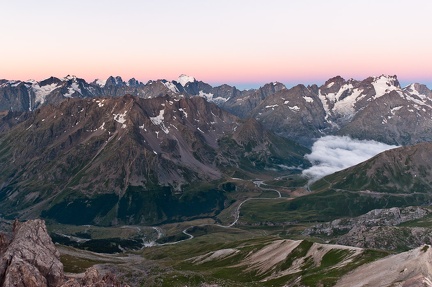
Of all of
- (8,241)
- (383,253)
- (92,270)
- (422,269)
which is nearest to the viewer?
(92,270)

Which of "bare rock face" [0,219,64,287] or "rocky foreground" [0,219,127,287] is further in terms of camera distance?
"bare rock face" [0,219,64,287]

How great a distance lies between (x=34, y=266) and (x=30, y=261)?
5001 mm

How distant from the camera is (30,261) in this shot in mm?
125562

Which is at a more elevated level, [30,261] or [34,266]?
[34,266]

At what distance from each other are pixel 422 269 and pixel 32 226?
131 meters

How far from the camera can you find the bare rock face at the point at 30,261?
365ft

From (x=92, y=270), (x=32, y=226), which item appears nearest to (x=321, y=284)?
(x=92, y=270)

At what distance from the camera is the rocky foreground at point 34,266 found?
11025 cm

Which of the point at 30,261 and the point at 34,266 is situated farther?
the point at 30,261

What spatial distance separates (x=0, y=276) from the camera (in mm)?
114688

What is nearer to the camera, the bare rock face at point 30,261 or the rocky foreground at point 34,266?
the rocky foreground at point 34,266

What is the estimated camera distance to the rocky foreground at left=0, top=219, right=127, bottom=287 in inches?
4341

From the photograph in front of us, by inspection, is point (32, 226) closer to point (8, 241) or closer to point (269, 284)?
point (8, 241)

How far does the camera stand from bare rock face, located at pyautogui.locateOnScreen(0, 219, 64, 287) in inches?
4380
